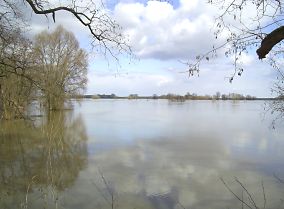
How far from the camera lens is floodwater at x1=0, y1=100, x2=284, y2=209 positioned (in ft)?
22.6

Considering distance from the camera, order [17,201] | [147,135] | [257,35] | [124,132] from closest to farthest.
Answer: [257,35], [17,201], [147,135], [124,132]

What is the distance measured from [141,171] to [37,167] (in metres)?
2.64

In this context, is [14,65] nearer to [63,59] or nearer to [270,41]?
[270,41]

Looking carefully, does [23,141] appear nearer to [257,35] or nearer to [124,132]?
[124,132]

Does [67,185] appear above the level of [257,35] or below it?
below

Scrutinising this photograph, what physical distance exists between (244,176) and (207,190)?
1.59 m

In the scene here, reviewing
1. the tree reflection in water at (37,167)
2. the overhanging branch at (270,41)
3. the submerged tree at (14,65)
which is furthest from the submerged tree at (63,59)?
the overhanging branch at (270,41)

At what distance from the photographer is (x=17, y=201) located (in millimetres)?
6859

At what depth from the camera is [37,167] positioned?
376 inches

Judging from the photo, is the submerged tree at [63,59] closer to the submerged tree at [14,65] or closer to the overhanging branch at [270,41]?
the submerged tree at [14,65]

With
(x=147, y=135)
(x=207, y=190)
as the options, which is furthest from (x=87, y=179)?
(x=147, y=135)

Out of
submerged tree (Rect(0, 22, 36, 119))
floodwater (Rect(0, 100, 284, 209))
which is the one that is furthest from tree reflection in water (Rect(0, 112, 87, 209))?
submerged tree (Rect(0, 22, 36, 119))

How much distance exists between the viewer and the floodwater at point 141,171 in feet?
22.6

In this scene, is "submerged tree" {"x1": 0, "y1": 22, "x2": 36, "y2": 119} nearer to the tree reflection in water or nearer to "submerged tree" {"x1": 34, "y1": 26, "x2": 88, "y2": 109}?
the tree reflection in water
